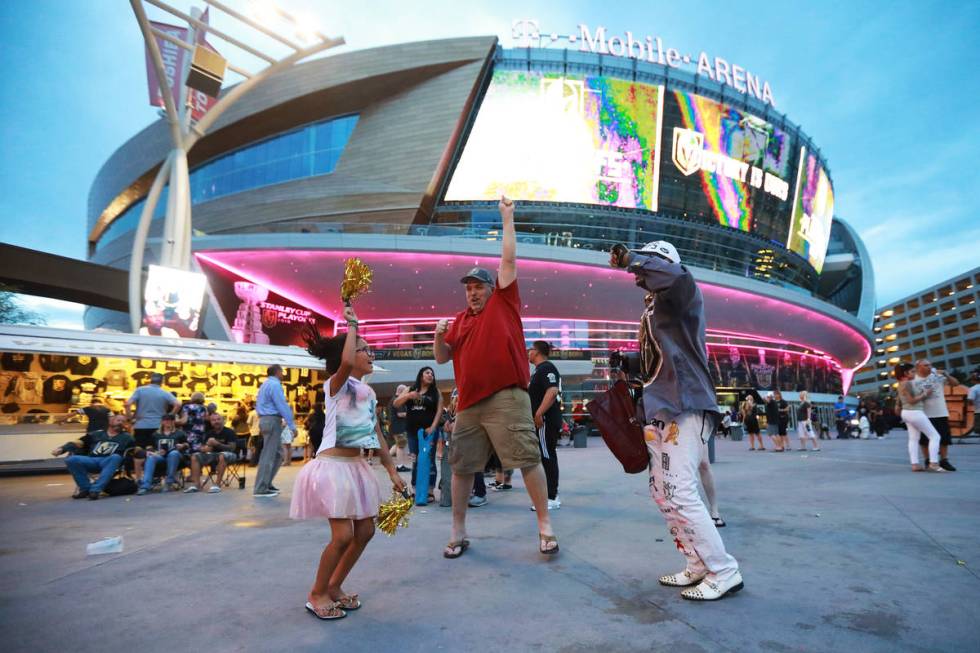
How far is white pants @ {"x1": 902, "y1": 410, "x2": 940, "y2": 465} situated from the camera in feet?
25.7

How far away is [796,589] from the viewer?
2703 mm

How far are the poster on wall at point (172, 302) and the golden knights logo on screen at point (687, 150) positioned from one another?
2827cm


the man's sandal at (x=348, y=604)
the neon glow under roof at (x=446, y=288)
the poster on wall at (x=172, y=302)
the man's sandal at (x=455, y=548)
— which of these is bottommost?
the man's sandal at (x=455, y=548)

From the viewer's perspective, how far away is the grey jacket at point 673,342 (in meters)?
2.82

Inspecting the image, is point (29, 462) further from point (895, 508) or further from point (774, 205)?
point (774, 205)

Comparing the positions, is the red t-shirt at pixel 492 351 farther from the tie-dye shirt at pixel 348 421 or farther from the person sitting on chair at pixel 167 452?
the person sitting on chair at pixel 167 452

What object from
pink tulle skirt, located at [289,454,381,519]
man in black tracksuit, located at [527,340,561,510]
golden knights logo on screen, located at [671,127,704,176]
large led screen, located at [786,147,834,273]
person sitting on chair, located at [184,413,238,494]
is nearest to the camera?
pink tulle skirt, located at [289,454,381,519]

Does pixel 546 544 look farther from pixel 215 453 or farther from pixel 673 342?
pixel 215 453

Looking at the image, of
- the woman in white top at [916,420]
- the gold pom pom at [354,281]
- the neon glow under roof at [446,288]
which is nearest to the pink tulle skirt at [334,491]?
the gold pom pom at [354,281]

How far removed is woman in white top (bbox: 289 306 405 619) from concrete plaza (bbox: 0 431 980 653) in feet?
0.56

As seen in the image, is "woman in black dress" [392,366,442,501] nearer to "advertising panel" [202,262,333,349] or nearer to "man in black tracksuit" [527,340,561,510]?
"man in black tracksuit" [527,340,561,510]

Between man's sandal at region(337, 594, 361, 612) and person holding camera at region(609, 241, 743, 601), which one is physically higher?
person holding camera at region(609, 241, 743, 601)

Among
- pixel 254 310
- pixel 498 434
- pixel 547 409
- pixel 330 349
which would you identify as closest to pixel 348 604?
pixel 330 349

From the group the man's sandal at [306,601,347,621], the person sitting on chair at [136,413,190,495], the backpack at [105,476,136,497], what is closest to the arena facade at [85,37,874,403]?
the person sitting on chair at [136,413,190,495]
